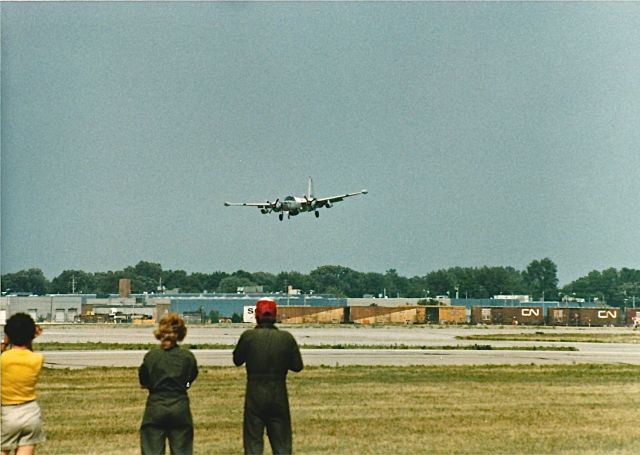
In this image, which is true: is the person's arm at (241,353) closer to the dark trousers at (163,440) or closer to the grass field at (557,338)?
the dark trousers at (163,440)

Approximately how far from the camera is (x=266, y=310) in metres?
10.3

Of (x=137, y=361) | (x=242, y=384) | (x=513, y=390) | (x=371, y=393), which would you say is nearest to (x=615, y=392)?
(x=513, y=390)

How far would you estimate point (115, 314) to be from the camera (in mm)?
132000

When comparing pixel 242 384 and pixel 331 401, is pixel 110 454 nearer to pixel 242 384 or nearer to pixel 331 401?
pixel 331 401

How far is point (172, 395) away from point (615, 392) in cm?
1431

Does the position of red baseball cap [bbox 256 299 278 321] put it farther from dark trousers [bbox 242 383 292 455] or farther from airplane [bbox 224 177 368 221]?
airplane [bbox 224 177 368 221]

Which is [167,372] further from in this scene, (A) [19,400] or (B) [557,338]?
(B) [557,338]

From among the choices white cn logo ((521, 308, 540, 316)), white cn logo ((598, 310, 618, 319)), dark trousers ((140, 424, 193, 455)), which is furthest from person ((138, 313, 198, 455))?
white cn logo ((598, 310, 618, 319))

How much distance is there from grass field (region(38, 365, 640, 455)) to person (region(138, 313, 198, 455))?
318cm

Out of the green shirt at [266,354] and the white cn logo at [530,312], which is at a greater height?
the white cn logo at [530,312]

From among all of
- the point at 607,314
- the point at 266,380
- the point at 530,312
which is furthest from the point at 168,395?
the point at 607,314

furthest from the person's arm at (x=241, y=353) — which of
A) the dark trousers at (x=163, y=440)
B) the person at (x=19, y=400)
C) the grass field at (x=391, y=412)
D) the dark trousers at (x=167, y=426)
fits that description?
the grass field at (x=391, y=412)

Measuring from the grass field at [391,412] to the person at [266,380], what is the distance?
100 inches

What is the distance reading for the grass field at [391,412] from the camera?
1330 centimetres
